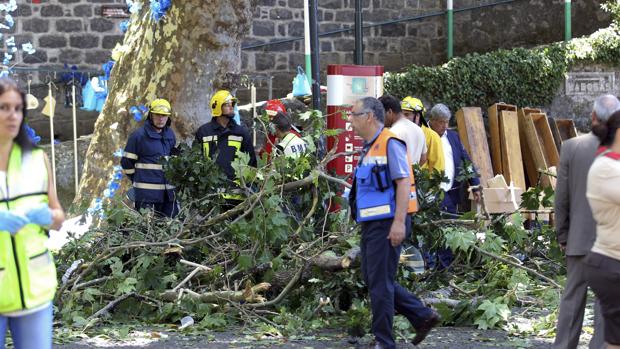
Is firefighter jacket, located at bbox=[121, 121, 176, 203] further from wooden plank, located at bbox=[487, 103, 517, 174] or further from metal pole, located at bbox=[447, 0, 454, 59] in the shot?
metal pole, located at bbox=[447, 0, 454, 59]

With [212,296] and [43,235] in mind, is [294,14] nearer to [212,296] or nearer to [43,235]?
[212,296]

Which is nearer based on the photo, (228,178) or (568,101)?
(228,178)

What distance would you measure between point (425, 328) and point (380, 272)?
1.86 feet

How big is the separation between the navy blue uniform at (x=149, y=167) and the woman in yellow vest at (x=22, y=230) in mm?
6041

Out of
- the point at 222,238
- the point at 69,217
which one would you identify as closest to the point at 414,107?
the point at 222,238

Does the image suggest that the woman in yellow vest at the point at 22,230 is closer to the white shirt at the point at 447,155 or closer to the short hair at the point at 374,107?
the short hair at the point at 374,107

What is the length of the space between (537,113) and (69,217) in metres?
7.17

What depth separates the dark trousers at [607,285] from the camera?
600cm

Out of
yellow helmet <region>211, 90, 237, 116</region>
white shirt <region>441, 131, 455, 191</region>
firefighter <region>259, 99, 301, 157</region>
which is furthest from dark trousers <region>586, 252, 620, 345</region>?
yellow helmet <region>211, 90, 237, 116</region>

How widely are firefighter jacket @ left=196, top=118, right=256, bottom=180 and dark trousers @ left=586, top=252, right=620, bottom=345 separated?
5.60 m

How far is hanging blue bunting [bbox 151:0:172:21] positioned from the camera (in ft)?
44.8

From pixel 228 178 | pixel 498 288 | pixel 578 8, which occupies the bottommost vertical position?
pixel 498 288

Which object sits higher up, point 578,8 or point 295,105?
point 578,8

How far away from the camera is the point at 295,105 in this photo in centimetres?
1666
